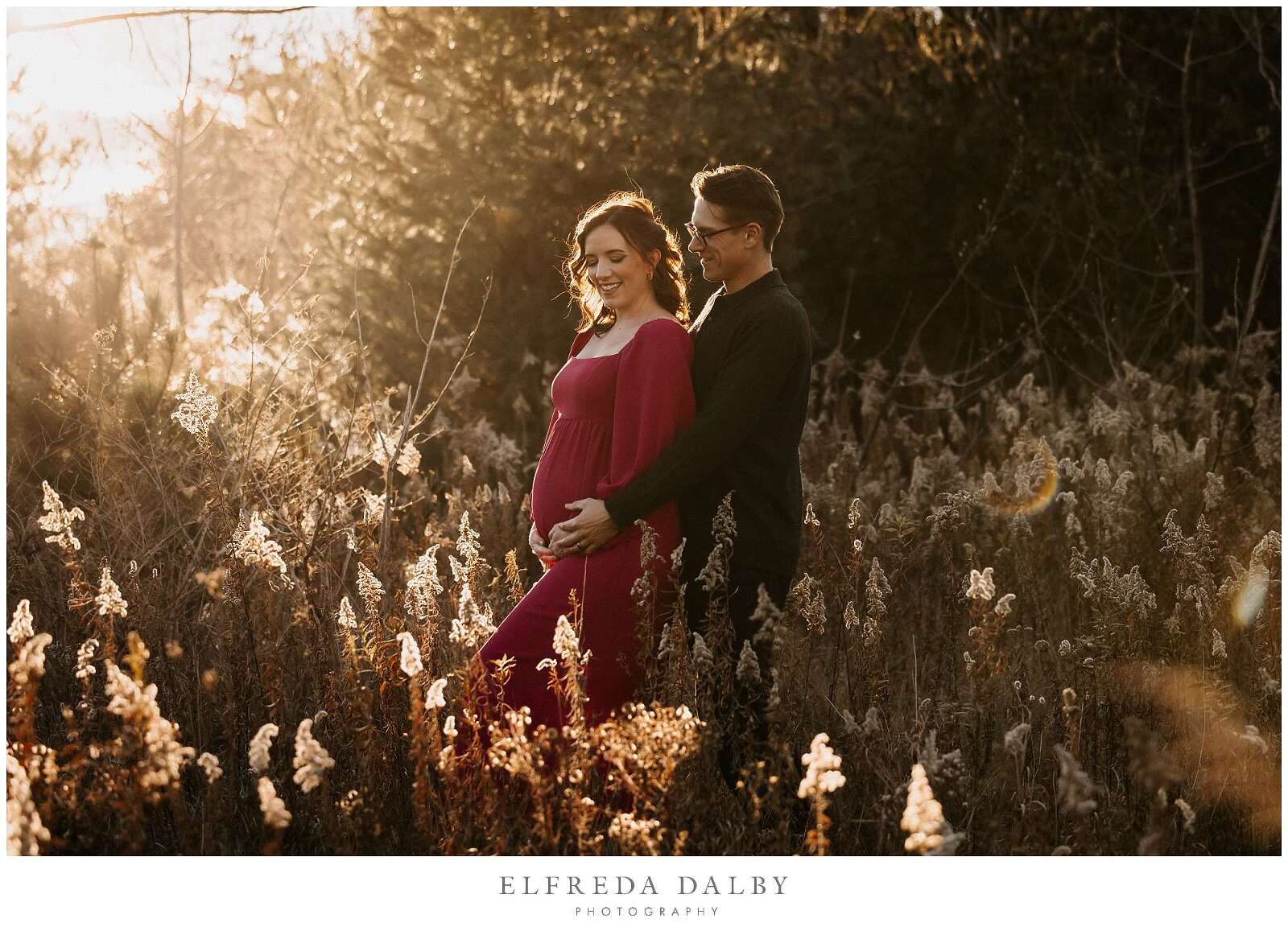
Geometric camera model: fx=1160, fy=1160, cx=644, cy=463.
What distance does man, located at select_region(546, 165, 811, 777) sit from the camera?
3.27 m

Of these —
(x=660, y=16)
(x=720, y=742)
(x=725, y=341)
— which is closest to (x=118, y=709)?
(x=720, y=742)

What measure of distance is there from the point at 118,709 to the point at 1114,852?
8.93 feet

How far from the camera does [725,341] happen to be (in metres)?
3.45

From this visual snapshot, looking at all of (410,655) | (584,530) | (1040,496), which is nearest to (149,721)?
(410,655)

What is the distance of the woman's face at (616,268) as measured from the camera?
3467 millimetres

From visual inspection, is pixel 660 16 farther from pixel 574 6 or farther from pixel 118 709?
pixel 118 709

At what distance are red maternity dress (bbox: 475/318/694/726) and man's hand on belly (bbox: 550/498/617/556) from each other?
4 cm

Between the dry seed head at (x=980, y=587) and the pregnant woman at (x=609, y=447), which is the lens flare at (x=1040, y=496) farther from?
the pregnant woman at (x=609, y=447)

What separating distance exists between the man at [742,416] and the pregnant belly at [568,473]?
85 millimetres

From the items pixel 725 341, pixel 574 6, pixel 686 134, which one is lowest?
pixel 725 341

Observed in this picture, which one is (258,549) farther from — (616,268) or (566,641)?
(616,268)

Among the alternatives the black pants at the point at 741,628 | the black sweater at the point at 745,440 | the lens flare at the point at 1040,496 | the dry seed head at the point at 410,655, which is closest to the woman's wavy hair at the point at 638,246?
the black sweater at the point at 745,440

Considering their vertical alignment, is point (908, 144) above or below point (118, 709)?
above

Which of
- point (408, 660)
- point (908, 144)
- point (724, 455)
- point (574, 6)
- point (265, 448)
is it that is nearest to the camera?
point (408, 660)
